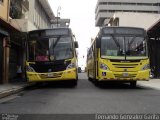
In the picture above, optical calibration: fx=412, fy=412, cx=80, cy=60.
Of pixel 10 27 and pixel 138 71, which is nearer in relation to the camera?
pixel 138 71

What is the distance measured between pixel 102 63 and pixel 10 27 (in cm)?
753

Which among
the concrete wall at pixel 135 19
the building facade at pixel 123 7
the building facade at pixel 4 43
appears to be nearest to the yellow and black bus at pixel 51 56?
the building facade at pixel 4 43

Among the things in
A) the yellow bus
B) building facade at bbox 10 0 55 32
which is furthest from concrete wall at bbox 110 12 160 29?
the yellow bus

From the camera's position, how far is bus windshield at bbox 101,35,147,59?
66.6 feet

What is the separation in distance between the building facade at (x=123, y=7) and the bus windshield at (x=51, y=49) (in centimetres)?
11903

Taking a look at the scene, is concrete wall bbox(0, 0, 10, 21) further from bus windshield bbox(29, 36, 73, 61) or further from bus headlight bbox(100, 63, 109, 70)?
bus headlight bbox(100, 63, 109, 70)

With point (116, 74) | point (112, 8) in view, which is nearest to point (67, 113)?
point (116, 74)

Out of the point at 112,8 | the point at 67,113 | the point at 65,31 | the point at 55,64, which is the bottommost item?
the point at 67,113

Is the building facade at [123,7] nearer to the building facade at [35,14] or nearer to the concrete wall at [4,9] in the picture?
the building facade at [35,14]

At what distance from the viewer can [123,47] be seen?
20547 millimetres

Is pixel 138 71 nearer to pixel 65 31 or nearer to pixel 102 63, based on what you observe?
pixel 102 63

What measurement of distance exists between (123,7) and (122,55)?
407 feet

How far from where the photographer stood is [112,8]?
141 meters

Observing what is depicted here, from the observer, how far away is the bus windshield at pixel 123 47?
20.3 m
